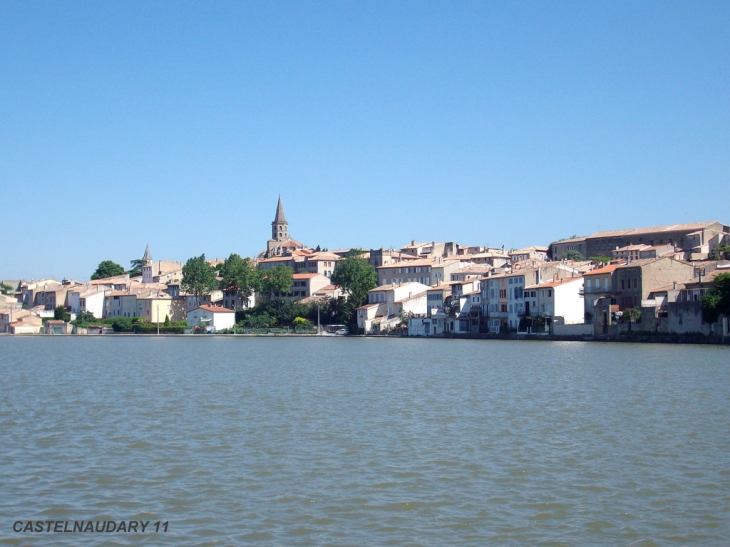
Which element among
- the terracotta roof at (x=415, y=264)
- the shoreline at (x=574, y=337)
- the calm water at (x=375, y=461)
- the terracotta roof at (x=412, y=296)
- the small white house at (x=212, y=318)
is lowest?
the calm water at (x=375, y=461)

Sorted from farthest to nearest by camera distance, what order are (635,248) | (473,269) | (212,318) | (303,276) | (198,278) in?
(303,276)
(198,278)
(212,318)
(473,269)
(635,248)

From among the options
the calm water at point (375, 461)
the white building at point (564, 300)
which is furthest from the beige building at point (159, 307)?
the calm water at point (375, 461)

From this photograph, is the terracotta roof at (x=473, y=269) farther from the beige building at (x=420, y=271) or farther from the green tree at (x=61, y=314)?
the green tree at (x=61, y=314)

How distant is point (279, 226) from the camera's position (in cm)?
16012

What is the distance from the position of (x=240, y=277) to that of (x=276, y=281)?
4.09 meters

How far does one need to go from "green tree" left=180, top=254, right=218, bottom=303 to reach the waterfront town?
1.25ft

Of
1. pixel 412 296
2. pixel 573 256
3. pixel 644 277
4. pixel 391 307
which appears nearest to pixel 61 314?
pixel 391 307

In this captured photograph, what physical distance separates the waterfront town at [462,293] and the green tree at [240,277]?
0.40 meters

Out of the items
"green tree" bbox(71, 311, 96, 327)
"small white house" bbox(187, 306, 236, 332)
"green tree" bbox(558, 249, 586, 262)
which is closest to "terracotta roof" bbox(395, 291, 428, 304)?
"small white house" bbox(187, 306, 236, 332)

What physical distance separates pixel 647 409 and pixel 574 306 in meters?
46.0

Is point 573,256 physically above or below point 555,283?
above

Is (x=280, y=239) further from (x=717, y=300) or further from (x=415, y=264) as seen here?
(x=717, y=300)

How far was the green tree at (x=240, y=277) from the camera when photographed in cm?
9981

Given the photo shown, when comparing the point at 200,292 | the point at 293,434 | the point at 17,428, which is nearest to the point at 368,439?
the point at 293,434
